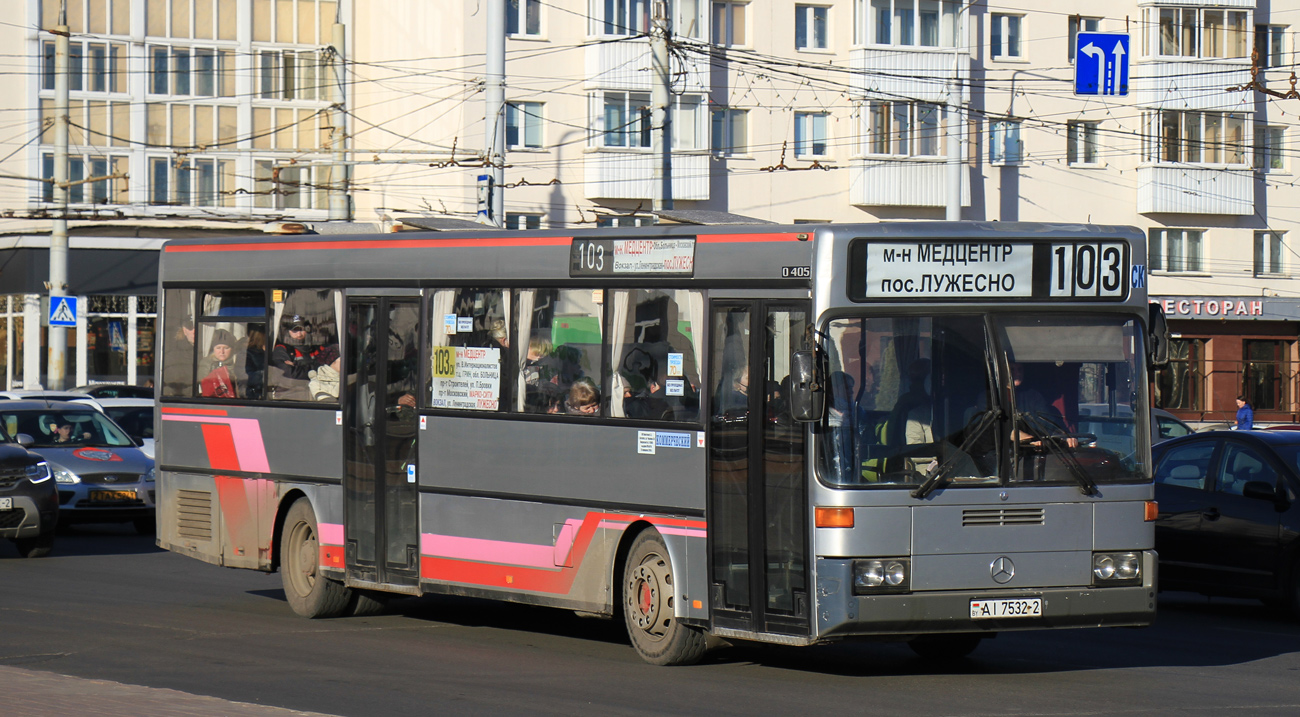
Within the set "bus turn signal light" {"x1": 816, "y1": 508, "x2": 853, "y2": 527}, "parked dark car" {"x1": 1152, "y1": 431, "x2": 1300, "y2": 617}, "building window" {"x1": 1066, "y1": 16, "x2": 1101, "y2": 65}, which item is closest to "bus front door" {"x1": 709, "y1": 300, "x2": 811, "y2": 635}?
"bus turn signal light" {"x1": 816, "y1": 508, "x2": 853, "y2": 527}

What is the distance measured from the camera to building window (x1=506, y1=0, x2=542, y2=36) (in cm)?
4725

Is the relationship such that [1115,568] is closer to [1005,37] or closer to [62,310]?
[62,310]

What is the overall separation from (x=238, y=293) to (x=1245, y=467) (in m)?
8.00

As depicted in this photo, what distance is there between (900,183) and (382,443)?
37996 mm

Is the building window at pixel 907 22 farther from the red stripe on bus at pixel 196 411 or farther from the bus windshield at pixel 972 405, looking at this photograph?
the bus windshield at pixel 972 405

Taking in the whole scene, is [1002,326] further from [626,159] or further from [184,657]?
[626,159]

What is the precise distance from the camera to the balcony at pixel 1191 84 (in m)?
51.5

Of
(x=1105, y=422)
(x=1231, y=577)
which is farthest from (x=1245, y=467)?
(x=1105, y=422)

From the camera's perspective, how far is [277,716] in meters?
8.30

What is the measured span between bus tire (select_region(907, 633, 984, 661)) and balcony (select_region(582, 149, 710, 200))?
3662cm

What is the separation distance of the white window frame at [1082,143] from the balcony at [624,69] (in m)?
11.2

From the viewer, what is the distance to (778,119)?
48312mm

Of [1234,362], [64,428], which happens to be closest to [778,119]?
[1234,362]

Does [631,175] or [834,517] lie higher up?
[631,175]
